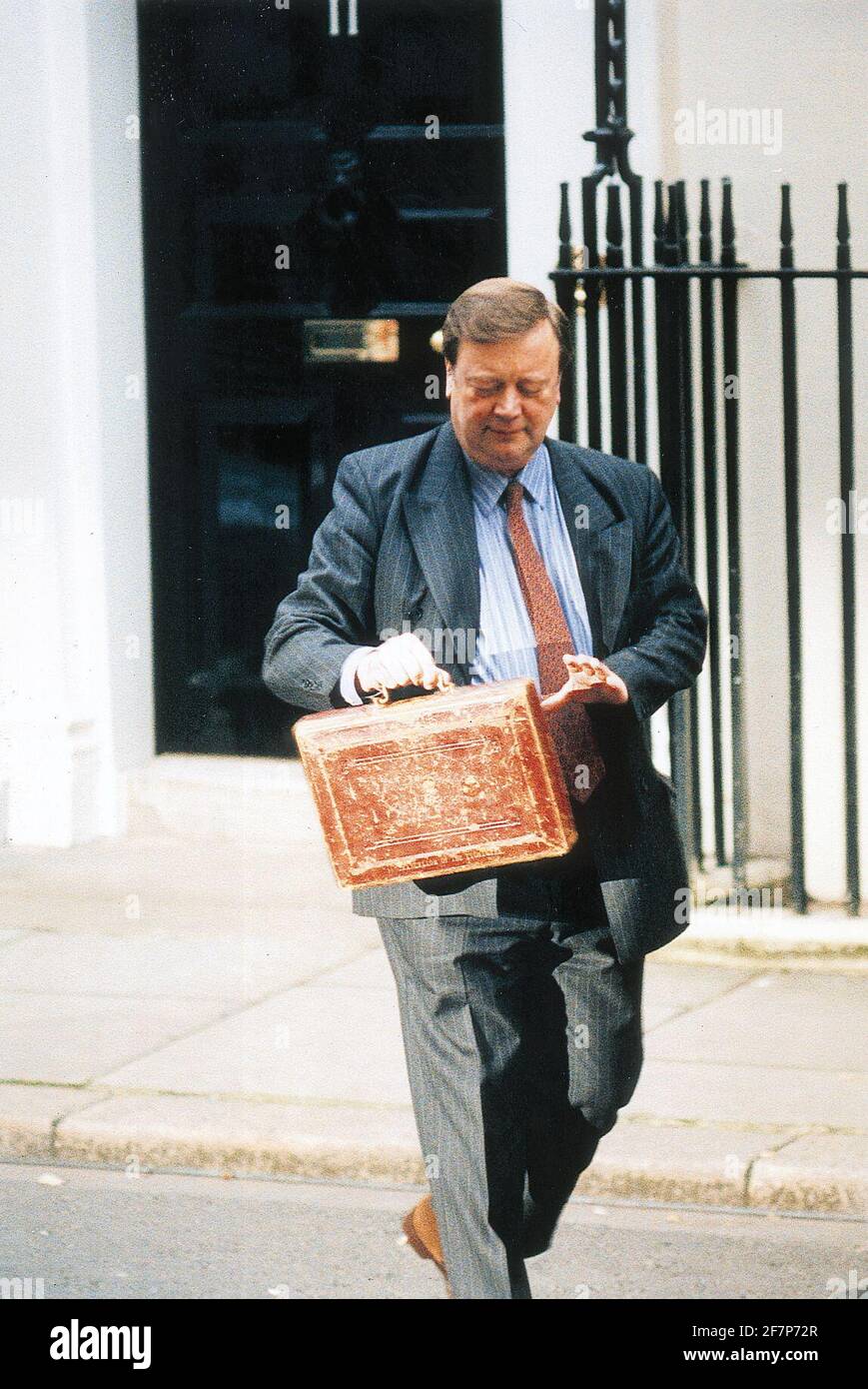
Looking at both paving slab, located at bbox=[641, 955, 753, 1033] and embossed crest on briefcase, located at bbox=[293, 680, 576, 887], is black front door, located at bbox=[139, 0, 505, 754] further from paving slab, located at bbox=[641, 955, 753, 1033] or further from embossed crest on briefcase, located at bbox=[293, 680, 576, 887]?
embossed crest on briefcase, located at bbox=[293, 680, 576, 887]

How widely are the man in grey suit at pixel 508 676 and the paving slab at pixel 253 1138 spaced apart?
52.0 inches

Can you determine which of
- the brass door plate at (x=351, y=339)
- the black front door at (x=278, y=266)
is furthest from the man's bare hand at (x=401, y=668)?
the brass door plate at (x=351, y=339)

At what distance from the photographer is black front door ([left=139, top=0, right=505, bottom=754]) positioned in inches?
313

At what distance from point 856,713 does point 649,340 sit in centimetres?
142

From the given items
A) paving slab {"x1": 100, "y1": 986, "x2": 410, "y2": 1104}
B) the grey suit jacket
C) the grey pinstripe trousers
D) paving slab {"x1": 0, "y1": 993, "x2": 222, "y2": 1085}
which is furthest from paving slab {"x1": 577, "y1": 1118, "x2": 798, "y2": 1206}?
paving slab {"x1": 0, "y1": 993, "x2": 222, "y2": 1085}

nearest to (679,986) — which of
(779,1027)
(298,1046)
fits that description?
(779,1027)

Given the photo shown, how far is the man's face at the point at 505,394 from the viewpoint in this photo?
3652 millimetres

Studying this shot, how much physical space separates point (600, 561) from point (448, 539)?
0.91 feet

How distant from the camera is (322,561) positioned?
→ 3.87m

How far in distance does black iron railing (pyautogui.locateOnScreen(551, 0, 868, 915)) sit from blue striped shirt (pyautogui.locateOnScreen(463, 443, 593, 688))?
3.14m

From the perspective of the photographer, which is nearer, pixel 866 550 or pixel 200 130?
pixel 866 550

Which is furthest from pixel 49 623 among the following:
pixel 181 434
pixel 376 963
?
pixel 376 963

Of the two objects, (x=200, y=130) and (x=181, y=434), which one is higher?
(x=200, y=130)

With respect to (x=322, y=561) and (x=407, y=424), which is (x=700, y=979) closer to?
(x=407, y=424)
